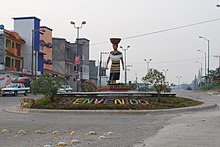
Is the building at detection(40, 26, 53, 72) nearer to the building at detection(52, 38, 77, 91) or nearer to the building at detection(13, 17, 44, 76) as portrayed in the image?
the building at detection(13, 17, 44, 76)

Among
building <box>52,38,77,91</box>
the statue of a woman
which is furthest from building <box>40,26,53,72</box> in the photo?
the statue of a woman

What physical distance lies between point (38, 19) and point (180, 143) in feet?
191

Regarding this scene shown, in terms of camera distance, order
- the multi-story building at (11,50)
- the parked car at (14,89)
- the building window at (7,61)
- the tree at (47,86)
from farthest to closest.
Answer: the building window at (7,61), the multi-story building at (11,50), the parked car at (14,89), the tree at (47,86)

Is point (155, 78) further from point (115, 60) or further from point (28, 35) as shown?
point (28, 35)

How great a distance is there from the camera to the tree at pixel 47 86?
2391cm

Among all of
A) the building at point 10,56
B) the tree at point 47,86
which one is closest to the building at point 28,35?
the building at point 10,56

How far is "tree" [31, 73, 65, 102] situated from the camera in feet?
78.4

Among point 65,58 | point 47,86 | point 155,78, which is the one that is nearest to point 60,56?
point 65,58

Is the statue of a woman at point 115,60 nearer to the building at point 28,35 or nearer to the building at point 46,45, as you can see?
the building at point 28,35

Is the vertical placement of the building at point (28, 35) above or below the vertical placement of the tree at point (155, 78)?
above

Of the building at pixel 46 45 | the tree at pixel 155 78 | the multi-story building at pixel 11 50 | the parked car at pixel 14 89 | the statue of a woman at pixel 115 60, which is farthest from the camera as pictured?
the building at pixel 46 45

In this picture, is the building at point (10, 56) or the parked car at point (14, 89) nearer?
the parked car at point (14, 89)

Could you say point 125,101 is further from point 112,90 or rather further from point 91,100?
point 112,90

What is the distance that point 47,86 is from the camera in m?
23.9
